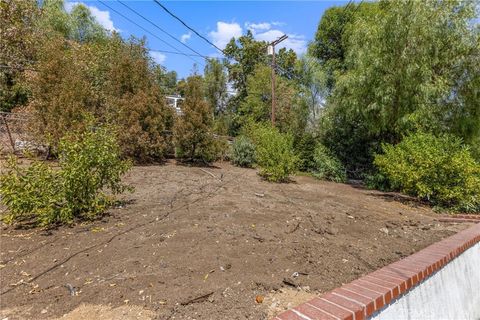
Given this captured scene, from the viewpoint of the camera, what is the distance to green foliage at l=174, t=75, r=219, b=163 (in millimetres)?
10820

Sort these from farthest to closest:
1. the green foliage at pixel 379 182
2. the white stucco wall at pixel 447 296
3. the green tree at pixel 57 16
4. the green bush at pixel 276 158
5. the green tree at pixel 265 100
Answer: the green tree at pixel 265 100, the green tree at pixel 57 16, the green foliage at pixel 379 182, the green bush at pixel 276 158, the white stucco wall at pixel 447 296

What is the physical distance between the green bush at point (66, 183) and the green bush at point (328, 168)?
827 centimetres

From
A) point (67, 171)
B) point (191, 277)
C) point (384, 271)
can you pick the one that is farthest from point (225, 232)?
point (67, 171)

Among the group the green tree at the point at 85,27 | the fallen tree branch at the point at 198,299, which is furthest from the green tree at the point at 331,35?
the fallen tree branch at the point at 198,299

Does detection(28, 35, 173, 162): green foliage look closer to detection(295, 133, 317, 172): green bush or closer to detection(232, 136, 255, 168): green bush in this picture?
detection(232, 136, 255, 168): green bush

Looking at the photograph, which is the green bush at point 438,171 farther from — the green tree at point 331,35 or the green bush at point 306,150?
the green tree at point 331,35

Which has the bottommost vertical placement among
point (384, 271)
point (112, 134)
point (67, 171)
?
point (384, 271)

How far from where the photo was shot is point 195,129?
1090cm

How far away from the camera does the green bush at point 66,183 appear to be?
352cm

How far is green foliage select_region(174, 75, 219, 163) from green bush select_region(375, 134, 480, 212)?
5996mm

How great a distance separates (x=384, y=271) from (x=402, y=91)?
322 inches

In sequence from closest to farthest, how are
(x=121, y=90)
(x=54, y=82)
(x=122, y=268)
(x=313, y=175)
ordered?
1. (x=122, y=268)
2. (x=54, y=82)
3. (x=121, y=90)
4. (x=313, y=175)

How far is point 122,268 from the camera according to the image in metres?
2.62

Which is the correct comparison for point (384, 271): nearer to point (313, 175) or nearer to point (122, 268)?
point (122, 268)
